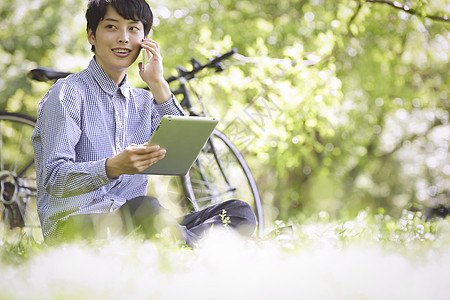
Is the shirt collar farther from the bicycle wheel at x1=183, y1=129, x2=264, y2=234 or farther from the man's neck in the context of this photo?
the bicycle wheel at x1=183, y1=129, x2=264, y2=234

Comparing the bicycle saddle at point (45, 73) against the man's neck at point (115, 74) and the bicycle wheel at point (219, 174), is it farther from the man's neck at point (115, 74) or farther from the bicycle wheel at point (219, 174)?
the bicycle wheel at point (219, 174)

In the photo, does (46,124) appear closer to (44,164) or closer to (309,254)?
(44,164)

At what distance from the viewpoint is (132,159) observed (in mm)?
1589

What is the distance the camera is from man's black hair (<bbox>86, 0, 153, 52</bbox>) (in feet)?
6.25

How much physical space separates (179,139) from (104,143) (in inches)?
11.1

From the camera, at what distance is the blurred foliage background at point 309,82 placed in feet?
13.4

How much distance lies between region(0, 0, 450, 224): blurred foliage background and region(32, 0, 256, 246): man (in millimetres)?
1529

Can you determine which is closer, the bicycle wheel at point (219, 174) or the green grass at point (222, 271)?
the green grass at point (222, 271)

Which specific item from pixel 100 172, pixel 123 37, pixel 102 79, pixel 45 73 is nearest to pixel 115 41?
pixel 123 37

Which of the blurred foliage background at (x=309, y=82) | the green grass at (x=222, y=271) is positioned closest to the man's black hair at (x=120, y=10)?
the green grass at (x=222, y=271)

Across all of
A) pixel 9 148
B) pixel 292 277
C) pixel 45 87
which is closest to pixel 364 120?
pixel 45 87

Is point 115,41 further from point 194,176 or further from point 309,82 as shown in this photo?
point 309,82

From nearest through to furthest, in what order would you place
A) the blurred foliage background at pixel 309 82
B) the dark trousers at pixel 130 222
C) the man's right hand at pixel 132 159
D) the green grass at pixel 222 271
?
the green grass at pixel 222 271 < the man's right hand at pixel 132 159 < the dark trousers at pixel 130 222 < the blurred foliage background at pixel 309 82

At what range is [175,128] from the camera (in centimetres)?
169
